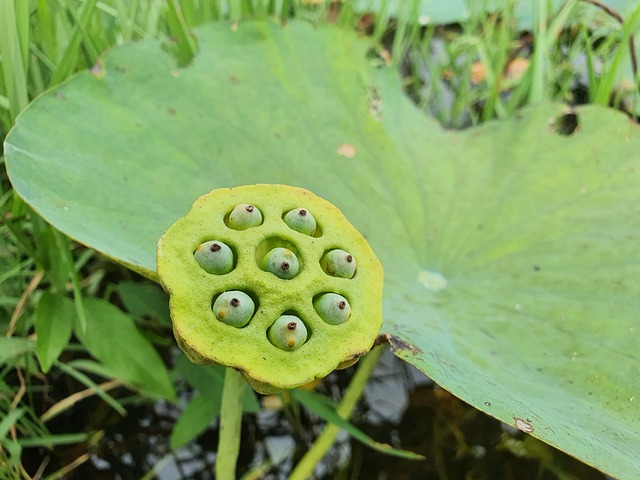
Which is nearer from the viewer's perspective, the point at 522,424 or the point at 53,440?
the point at 522,424

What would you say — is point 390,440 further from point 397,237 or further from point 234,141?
point 234,141

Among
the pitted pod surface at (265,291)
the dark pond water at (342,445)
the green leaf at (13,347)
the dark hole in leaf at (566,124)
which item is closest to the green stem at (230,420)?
the pitted pod surface at (265,291)

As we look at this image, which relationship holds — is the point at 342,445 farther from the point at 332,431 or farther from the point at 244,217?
the point at 244,217

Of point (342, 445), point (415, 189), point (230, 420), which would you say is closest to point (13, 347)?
point (230, 420)

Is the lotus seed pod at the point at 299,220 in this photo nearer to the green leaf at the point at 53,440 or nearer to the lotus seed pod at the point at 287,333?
the lotus seed pod at the point at 287,333

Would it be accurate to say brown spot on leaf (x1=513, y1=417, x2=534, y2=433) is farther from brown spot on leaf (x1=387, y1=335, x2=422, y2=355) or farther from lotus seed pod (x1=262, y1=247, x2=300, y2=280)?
lotus seed pod (x1=262, y1=247, x2=300, y2=280)

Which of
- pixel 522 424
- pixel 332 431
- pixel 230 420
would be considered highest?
pixel 522 424

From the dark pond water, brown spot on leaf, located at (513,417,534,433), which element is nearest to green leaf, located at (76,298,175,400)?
the dark pond water
